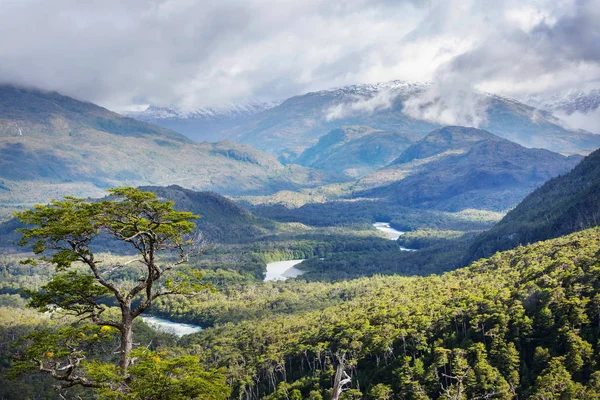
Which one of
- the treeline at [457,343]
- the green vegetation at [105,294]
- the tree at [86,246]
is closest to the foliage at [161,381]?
the green vegetation at [105,294]

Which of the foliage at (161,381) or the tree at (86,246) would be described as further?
the tree at (86,246)

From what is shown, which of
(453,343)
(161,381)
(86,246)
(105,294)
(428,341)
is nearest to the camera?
(161,381)

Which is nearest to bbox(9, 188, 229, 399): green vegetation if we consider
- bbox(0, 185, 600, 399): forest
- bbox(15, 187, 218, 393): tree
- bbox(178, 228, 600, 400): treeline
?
bbox(15, 187, 218, 393): tree

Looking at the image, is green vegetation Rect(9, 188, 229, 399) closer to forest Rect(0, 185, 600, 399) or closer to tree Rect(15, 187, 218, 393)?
tree Rect(15, 187, 218, 393)

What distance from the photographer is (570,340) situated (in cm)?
9356

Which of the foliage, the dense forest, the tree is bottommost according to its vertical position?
the dense forest

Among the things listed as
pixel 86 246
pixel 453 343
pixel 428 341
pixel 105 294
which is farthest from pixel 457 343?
pixel 86 246

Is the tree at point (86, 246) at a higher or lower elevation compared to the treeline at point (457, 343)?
higher

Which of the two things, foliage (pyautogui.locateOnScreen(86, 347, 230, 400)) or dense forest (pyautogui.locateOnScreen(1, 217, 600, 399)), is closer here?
foliage (pyautogui.locateOnScreen(86, 347, 230, 400))

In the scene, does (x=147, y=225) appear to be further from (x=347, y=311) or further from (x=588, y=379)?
(x=347, y=311)

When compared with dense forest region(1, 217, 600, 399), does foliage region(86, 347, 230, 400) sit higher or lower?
higher

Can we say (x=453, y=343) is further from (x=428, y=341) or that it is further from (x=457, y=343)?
(x=428, y=341)

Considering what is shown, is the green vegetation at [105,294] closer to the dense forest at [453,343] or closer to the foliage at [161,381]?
the foliage at [161,381]

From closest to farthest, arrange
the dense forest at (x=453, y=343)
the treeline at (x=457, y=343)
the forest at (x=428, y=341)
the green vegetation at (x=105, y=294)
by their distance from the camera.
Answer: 1. the green vegetation at (x=105, y=294)
2. the forest at (x=428, y=341)
3. the treeline at (x=457, y=343)
4. the dense forest at (x=453, y=343)
